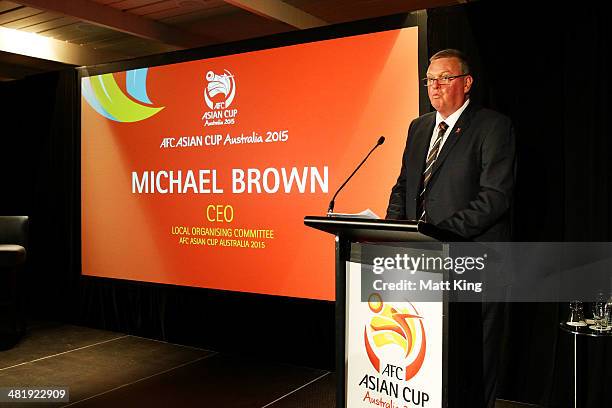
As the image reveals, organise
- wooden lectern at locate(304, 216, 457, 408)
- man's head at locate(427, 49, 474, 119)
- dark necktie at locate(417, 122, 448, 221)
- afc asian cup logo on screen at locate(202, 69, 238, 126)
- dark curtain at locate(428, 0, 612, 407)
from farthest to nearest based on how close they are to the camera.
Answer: afc asian cup logo on screen at locate(202, 69, 238, 126), dark curtain at locate(428, 0, 612, 407), man's head at locate(427, 49, 474, 119), dark necktie at locate(417, 122, 448, 221), wooden lectern at locate(304, 216, 457, 408)

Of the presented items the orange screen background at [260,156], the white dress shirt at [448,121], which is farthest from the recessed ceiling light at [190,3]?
the white dress shirt at [448,121]

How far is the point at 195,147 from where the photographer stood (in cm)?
455

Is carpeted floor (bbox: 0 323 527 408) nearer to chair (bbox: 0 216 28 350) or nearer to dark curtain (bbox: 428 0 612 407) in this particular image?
chair (bbox: 0 216 28 350)

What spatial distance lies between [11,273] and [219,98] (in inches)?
82.0

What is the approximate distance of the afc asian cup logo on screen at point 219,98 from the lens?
4.35 m

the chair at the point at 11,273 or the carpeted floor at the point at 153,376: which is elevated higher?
the chair at the point at 11,273

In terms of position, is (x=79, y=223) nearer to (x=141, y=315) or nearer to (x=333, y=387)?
(x=141, y=315)

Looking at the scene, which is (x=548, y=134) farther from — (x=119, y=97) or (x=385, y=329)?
(x=119, y=97)

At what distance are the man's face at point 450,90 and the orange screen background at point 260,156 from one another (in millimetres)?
531

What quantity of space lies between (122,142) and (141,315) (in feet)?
4.73

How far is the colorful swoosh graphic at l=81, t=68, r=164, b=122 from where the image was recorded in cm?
479

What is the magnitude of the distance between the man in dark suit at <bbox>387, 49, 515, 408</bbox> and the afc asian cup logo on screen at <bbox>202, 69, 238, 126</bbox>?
1686mm

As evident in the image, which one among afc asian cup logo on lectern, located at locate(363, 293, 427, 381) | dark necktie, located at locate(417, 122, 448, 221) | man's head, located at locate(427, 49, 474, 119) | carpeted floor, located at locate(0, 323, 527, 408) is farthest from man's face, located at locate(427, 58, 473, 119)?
carpeted floor, located at locate(0, 323, 527, 408)

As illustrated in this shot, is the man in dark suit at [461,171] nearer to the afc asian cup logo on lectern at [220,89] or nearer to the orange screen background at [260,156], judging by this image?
the orange screen background at [260,156]
